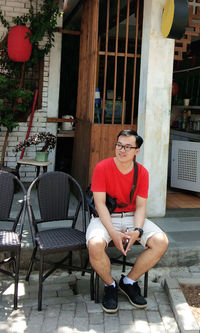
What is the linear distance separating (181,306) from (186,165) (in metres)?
4.28

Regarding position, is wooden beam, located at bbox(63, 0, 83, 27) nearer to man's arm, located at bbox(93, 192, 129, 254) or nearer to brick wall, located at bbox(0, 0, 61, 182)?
brick wall, located at bbox(0, 0, 61, 182)

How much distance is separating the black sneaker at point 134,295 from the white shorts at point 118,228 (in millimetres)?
391

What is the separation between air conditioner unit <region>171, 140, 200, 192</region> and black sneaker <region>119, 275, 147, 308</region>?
393cm

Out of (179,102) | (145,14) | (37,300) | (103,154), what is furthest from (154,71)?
(179,102)

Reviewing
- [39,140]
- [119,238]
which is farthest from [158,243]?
[39,140]

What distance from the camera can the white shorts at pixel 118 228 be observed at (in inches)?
153

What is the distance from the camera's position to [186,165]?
7.74m

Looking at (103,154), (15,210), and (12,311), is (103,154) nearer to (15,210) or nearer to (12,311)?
(15,210)

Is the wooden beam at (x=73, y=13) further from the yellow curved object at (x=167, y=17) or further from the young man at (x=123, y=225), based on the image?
the young man at (x=123, y=225)

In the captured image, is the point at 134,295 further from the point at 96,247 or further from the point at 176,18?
the point at 176,18

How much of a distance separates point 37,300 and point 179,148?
15.2 feet

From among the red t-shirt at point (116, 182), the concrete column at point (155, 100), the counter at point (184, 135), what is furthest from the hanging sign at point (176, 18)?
the counter at point (184, 135)

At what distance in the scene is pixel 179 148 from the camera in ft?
25.8

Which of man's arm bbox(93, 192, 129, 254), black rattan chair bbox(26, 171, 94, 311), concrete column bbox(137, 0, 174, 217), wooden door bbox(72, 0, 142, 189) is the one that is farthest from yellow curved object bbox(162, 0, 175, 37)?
man's arm bbox(93, 192, 129, 254)
